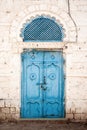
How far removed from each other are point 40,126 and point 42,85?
4.08 feet

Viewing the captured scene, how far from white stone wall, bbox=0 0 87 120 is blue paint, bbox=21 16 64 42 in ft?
0.55

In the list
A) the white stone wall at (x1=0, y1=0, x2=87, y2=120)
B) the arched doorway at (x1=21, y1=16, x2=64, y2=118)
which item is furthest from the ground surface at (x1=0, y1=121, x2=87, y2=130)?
the arched doorway at (x1=21, y1=16, x2=64, y2=118)

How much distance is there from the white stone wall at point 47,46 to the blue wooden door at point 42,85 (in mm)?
203

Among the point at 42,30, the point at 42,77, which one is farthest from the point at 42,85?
the point at 42,30

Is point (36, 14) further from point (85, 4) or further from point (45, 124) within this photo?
point (45, 124)

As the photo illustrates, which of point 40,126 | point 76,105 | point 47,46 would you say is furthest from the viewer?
point 76,105

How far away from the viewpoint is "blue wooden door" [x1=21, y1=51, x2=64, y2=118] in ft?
30.3

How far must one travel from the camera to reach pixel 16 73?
30.0 ft

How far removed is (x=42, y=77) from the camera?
9.30 metres

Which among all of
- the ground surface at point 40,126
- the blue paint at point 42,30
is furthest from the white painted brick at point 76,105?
the blue paint at point 42,30

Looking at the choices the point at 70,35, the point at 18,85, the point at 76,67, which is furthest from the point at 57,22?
the point at 18,85

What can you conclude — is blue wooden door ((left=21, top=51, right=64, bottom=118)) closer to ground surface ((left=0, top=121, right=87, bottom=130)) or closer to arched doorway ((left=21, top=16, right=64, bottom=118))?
arched doorway ((left=21, top=16, right=64, bottom=118))

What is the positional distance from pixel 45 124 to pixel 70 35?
2.73 metres

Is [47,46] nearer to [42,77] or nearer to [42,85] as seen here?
[42,77]
